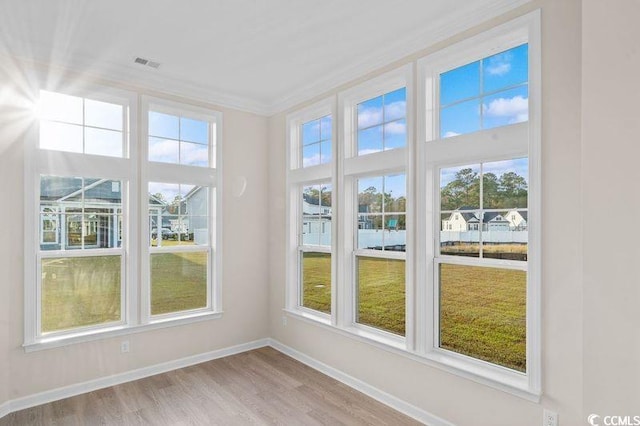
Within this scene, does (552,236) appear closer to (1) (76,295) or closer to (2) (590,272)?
(2) (590,272)

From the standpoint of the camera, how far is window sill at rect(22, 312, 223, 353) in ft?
10.3

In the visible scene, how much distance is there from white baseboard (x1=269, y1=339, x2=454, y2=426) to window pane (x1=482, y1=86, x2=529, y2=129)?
7.33ft

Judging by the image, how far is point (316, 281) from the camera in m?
4.19

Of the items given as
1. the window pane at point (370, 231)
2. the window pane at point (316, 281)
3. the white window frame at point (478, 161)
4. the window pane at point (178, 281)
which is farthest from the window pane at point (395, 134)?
the window pane at point (178, 281)

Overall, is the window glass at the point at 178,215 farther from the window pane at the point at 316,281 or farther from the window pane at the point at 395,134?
the window pane at the point at 395,134

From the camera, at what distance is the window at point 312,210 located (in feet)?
12.9

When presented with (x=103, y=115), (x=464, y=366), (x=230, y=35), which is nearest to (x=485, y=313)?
(x=464, y=366)

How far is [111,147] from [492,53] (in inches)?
140

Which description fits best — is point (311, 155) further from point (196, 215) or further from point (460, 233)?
point (460, 233)

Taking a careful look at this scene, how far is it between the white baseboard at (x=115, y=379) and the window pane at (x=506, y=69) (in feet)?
12.5

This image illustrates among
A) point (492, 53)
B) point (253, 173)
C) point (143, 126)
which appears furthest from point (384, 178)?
point (143, 126)

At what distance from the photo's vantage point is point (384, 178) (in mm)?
3359

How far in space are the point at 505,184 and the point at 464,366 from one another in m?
1.35

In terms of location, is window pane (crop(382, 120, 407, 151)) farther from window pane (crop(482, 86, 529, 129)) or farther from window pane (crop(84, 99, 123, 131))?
window pane (crop(84, 99, 123, 131))
